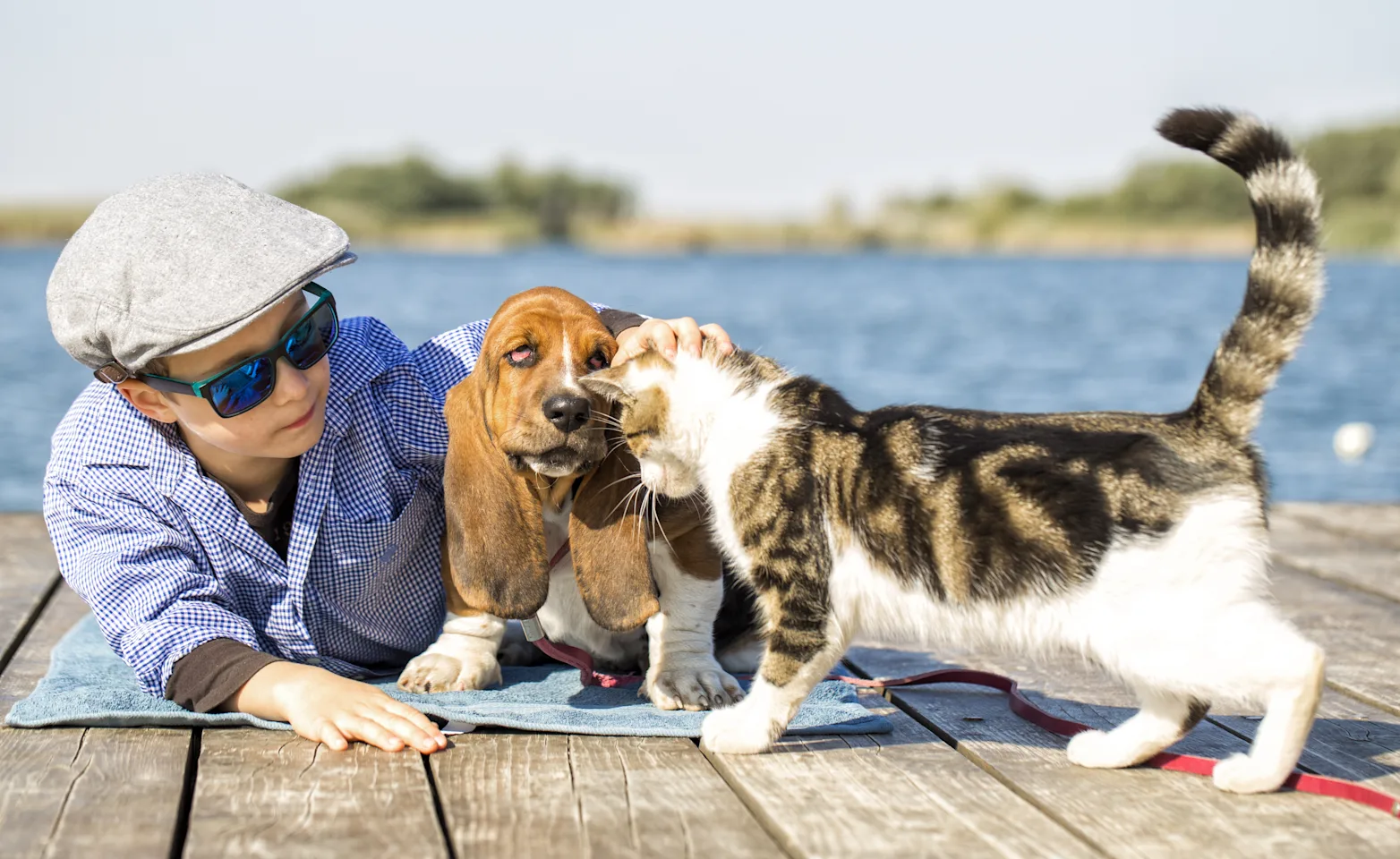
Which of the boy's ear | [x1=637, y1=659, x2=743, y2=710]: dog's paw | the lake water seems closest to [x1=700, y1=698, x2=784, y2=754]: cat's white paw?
[x1=637, y1=659, x2=743, y2=710]: dog's paw

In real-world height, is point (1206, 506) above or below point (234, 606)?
above

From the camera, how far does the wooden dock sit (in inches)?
86.4

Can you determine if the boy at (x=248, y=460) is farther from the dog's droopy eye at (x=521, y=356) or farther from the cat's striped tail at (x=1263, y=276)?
the cat's striped tail at (x=1263, y=276)

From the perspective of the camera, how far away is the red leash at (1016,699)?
2393 mm

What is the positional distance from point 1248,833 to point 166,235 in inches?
96.6

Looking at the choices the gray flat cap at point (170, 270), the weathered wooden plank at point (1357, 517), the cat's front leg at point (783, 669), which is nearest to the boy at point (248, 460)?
the gray flat cap at point (170, 270)

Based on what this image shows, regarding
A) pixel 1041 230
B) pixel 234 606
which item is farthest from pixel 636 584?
pixel 1041 230

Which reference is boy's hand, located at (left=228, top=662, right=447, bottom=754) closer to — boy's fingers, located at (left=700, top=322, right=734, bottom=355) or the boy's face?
the boy's face

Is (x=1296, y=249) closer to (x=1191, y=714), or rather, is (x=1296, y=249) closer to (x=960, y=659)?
(x=1191, y=714)

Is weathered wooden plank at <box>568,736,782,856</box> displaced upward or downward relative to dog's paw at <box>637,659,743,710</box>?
upward

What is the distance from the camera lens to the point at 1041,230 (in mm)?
38531

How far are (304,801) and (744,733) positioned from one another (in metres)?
0.86

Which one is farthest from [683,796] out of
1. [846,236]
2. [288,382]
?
[846,236]

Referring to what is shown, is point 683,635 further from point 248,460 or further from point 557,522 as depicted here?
point 248,460
